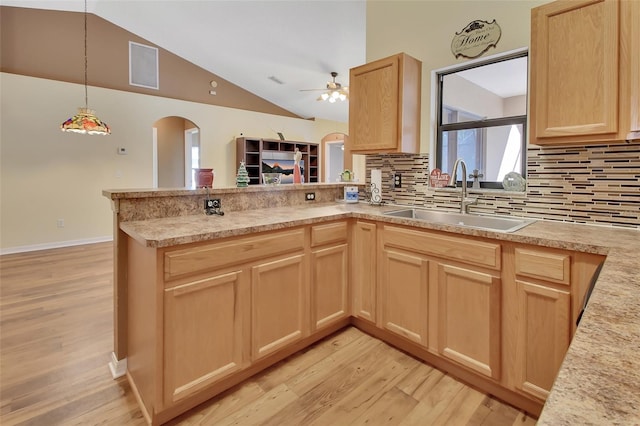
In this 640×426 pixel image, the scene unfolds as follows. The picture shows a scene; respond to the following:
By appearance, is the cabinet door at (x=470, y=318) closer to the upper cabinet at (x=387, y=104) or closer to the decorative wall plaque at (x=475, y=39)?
the upper cabinet at (x=387, y=104)

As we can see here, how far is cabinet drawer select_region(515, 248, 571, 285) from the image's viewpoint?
147 centimetres

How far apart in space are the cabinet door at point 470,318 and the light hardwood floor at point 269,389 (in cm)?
19

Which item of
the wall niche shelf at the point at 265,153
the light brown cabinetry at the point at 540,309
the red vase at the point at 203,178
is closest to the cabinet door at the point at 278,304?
the red vase at the point at 203,178

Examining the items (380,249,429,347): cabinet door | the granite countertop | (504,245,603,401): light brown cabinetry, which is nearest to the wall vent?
the granite countertop

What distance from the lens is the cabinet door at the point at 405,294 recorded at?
2002 millimetres

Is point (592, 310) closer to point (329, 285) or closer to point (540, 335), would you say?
point (540, 335)

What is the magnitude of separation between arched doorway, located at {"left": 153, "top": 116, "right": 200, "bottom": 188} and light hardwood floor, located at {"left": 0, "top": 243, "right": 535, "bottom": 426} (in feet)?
18.2

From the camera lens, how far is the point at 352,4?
12.4ft

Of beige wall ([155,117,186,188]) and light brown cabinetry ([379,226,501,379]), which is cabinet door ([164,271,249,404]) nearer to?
light brown cabinetry ([379,226,501,379])

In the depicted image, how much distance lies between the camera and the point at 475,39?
7.68 feet

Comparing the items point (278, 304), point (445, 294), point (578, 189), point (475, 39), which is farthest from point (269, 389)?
point (475, 39)

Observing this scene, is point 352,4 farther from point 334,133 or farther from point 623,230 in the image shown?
point 334,133

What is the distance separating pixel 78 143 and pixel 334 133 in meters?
5.70

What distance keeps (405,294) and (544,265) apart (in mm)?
808
